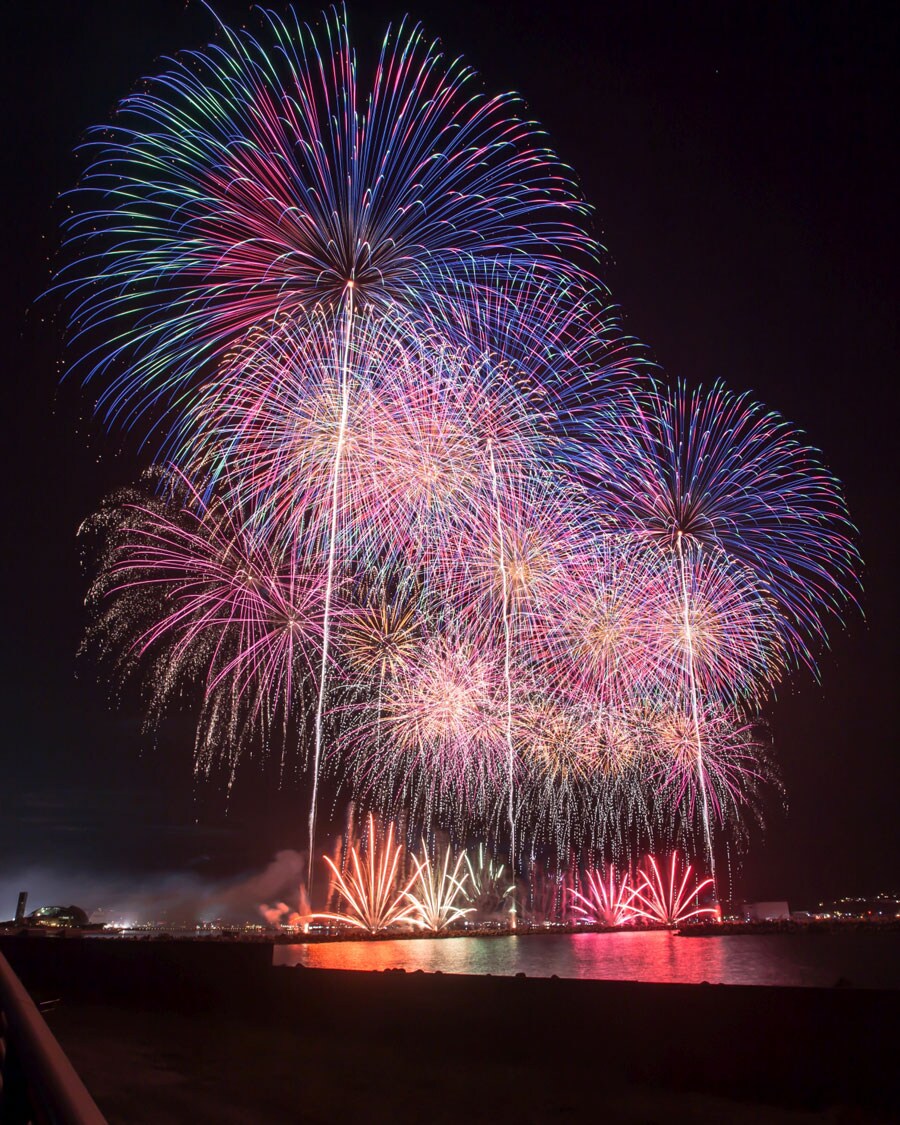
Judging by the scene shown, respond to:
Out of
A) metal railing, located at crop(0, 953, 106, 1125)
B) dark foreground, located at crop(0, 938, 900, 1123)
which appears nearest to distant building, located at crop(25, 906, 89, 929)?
dark foreground, located at crop(0, 938, 900, 1123)

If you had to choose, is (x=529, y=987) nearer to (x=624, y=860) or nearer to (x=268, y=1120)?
(x=268, y=1120)

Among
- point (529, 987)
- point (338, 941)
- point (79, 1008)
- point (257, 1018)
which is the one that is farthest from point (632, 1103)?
point (338, 941)

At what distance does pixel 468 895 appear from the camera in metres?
61.6

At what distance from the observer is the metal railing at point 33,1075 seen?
170cm

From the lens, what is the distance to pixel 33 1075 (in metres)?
1.89

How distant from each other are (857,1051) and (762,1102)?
912 millimetres

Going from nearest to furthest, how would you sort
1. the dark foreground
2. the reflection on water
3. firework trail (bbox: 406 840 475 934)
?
the dark foreground, the reflection on water, firework trail (bbox: 406 840 475 934)

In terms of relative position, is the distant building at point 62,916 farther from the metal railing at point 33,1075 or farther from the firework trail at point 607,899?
the metal railing at point 33,1075

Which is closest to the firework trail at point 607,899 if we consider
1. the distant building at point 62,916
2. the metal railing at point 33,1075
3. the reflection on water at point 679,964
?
the reflection on water at point 679,964

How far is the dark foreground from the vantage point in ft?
23.9

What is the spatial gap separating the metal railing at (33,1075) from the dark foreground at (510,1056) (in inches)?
243

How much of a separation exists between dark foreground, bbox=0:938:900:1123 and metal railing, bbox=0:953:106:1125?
20.2 ft

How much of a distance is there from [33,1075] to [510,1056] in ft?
26.8

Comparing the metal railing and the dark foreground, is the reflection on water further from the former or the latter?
the metal railing
